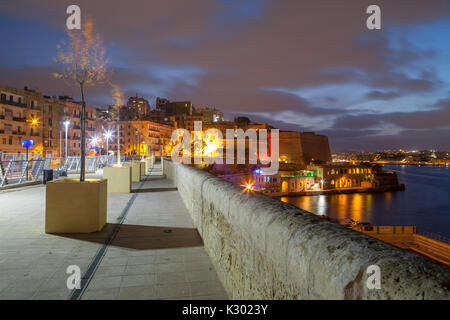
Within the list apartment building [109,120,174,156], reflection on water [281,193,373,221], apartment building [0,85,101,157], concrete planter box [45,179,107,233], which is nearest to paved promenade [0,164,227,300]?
concrete planter box [45,179,107,233]

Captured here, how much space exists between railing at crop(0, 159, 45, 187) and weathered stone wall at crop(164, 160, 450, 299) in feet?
41.1

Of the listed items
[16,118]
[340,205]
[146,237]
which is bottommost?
[340,205]

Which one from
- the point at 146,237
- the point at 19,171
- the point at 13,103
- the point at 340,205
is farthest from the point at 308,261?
the point at 340,205

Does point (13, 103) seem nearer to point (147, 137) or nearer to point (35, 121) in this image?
point (35, 121)

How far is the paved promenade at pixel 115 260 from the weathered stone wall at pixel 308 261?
0.79m

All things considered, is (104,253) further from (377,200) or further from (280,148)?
(280,148)

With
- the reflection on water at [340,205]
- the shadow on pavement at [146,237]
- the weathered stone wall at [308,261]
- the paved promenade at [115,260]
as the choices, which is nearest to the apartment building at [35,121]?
the paved promenade at [115,260]

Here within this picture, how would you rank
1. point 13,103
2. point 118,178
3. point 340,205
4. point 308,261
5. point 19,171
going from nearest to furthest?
1. point 308,261
2. point 118,178
3. point 19,171
4. point 13,103
5. point 340,205

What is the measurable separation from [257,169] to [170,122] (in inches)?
2307

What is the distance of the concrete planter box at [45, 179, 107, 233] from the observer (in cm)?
551

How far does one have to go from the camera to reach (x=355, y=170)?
8900 centimetres

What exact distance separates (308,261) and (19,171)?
51.9 ft

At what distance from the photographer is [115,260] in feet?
14.1

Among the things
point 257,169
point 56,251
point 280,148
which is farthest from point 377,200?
point 56,251
